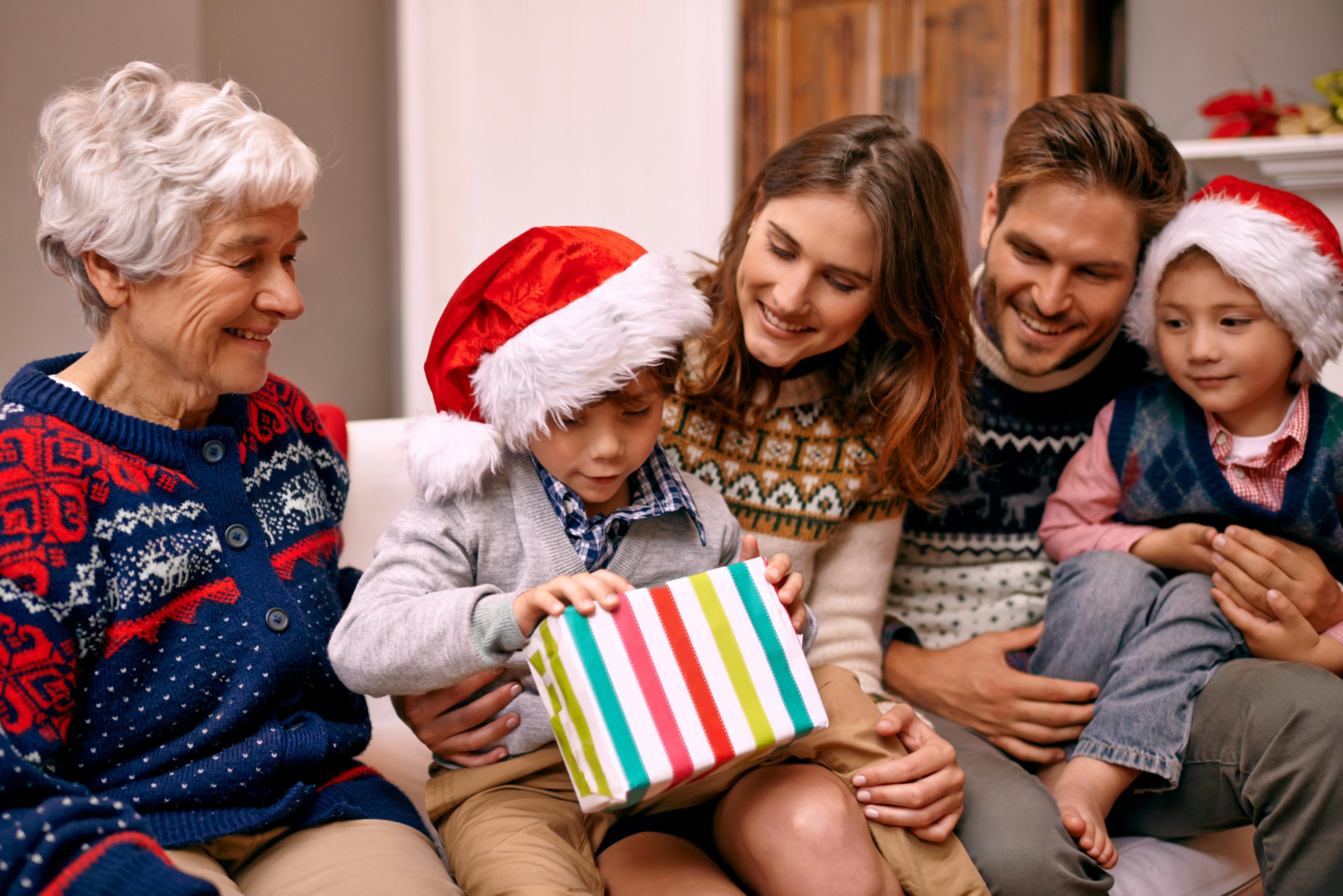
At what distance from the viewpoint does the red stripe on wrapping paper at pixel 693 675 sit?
1.05 meters

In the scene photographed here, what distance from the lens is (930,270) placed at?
1.50 metres

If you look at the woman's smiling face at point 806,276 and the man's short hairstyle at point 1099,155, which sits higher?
the man's short hairstyle at point 1099,155

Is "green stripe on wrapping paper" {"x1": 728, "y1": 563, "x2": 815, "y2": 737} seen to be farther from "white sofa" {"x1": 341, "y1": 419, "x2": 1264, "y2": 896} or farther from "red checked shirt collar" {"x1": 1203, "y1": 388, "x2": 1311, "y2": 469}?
"red checked shirt collar" {"x1": 1203, "y1": 388, "x2": 1311, "y2": 469}

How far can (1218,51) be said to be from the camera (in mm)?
3340

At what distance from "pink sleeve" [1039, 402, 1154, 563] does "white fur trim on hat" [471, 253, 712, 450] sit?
0.88 metres

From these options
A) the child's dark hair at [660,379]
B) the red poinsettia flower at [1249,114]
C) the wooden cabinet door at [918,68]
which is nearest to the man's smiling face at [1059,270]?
the child's dark hair at [660,379]

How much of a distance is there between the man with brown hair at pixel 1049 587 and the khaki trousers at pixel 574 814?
133 millimetres

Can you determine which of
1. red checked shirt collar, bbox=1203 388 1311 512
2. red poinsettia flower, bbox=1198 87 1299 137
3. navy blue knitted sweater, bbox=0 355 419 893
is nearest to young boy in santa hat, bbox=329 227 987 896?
navy blue knitted sweater, bbox=0 355 419 893

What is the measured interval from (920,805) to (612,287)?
2.48ft

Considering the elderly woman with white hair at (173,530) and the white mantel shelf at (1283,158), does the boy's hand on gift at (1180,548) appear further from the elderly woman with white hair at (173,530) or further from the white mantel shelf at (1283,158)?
the white mantel shelf at (1283,158)

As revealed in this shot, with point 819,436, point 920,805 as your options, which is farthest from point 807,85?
point 920,805

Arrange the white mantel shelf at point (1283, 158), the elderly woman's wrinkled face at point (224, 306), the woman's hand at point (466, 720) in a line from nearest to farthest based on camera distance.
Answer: the elderly woman's wrinkled face at point (224, 306) < the woman's hand at point (466, 720) < the white mantel shelf at point (1283, 158)

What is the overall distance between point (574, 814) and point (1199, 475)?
111cm

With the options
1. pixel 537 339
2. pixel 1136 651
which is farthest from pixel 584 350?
pixel 1136 651
